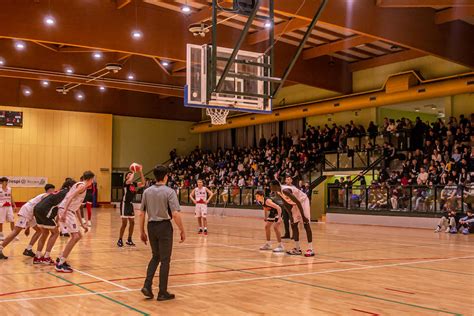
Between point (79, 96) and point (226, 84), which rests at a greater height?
point (79, 96)

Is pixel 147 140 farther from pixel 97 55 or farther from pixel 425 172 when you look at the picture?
pixel 425 172

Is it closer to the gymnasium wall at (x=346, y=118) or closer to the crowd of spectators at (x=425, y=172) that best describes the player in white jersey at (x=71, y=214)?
the crowd of spectators at (x=425, y=172)

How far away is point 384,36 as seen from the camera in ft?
65.7

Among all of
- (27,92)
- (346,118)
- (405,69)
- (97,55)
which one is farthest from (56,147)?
(405,69)

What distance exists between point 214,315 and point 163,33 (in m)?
17.8

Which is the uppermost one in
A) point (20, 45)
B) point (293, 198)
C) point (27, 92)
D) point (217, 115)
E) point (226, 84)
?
point (20, 45)

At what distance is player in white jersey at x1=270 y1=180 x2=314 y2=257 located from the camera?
11.8 metres

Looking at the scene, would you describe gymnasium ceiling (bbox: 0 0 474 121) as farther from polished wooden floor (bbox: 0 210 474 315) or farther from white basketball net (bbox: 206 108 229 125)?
polished wooden floor (bbox: 0 210 474 315)

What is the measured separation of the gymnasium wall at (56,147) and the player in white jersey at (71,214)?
30.3 m

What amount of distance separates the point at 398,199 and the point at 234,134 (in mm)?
21252

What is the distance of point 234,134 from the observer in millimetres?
42281

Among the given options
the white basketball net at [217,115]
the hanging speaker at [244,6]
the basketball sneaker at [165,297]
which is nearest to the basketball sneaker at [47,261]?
A: the basketball sneaker at [165,297]

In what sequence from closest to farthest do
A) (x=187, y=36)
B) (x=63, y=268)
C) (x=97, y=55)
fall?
(x=63, y=268), (x=187, y=36), (x=97, y=55)

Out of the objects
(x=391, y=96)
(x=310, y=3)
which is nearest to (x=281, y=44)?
(x=391, y=96)
